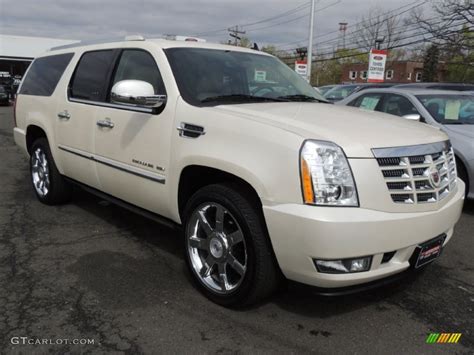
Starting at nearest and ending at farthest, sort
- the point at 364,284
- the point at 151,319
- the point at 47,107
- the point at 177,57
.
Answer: the point at 364,284
the point at 151,319
the point at 177,57
the point at 47,107

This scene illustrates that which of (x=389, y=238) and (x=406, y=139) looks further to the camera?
(x=406, y=139)

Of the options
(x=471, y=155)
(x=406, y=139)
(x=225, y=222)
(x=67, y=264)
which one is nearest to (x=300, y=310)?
(x=225, y=222)

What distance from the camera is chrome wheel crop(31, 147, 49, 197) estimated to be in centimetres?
552

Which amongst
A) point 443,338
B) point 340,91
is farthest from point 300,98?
point 340,91

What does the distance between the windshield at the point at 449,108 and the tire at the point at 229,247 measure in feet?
13.9

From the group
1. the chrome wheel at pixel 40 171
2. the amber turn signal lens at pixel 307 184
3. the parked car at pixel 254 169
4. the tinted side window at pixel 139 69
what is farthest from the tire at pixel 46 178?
the amber turn signal lens at pixel 307 184

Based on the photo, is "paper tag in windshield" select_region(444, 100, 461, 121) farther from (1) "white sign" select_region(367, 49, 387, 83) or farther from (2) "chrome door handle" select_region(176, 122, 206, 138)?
(1) "white sign" select_region(367, 49, 387, 83)

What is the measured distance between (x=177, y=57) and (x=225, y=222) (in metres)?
1.49

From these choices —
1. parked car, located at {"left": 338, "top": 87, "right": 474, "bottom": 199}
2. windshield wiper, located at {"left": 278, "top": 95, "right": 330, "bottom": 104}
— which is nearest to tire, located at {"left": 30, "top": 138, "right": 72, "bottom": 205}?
windshield wiper, located at {"left": 278, "top": 95, "right": 330, "bottom": 104}

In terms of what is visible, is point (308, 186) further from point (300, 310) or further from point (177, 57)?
point (177, 57)

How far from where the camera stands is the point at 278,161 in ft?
8.89

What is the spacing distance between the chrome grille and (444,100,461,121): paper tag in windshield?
11.6ft

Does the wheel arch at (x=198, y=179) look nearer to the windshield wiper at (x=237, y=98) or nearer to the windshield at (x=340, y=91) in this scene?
the windshield wiper at (x=237, y=98)

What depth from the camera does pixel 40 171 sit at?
Result: 5.71 m
